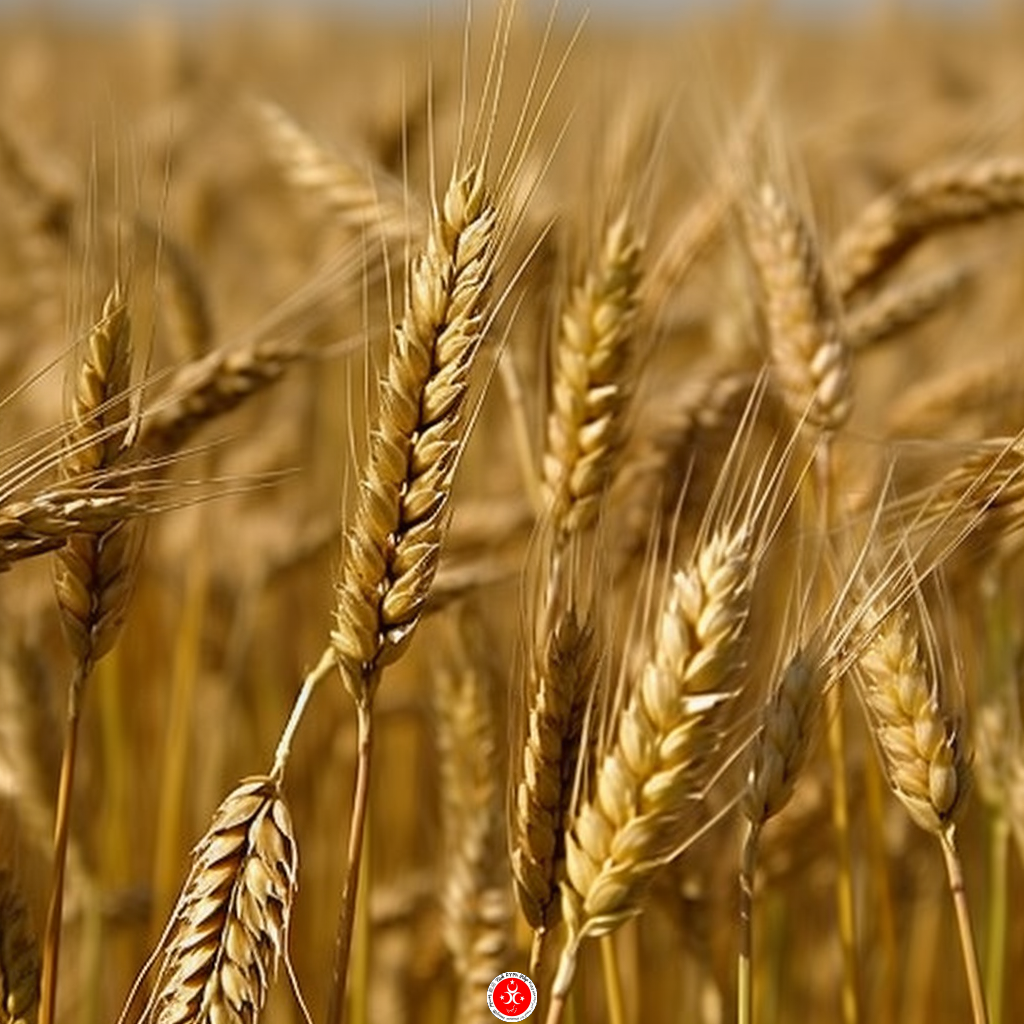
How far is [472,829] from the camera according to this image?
1.34 metres

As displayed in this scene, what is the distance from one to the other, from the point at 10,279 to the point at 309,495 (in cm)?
81

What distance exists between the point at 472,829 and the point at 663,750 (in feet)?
1.61

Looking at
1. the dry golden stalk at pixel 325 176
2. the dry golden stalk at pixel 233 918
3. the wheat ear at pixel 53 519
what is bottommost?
the dry golden stalk at pixel 233 918

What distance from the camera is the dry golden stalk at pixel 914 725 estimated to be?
964 millimetres

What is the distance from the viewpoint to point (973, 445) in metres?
1.04

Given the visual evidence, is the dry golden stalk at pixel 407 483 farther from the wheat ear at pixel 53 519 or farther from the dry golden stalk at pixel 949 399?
the dry golden stalk at pixel 949 399

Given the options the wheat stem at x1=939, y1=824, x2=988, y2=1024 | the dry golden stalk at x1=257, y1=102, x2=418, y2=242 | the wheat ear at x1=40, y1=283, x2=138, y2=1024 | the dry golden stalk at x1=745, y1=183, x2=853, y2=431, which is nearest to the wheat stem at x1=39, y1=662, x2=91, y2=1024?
the wheat ear at x1=40, y1=283, x2=138, y2=1024

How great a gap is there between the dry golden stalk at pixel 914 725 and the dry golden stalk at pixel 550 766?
16 centimetres

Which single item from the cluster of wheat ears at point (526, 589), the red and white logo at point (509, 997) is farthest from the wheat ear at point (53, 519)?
the red and white logo at point (509, 997)

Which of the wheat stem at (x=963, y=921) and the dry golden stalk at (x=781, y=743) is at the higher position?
the dry golden stalk at (x=781, y=743)

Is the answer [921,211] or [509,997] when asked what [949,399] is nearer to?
[921,211]

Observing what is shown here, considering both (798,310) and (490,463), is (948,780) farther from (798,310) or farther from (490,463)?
(490,463)

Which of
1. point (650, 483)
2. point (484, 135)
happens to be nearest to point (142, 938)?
point (650, 483)

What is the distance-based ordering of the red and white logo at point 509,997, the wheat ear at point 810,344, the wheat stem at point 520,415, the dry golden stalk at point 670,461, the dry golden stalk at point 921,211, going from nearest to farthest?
the red and white logo at point 509,997, the wheat ear at point 810,344, the wheat stem at point 520,415, the dry golden stalk at point 670,461, the dry golden stalk at point 921,211
